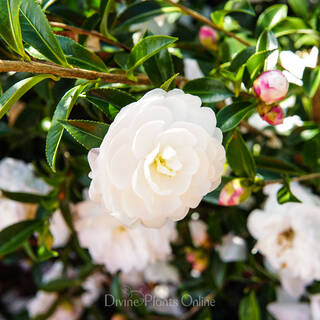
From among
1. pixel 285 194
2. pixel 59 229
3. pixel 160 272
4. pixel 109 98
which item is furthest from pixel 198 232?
pixel 109 98

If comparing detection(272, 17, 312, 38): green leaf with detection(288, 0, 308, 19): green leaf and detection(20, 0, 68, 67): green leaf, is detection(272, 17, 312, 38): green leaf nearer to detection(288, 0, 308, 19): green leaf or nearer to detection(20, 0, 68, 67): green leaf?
detection(288, 0, 308, 19): green leaf

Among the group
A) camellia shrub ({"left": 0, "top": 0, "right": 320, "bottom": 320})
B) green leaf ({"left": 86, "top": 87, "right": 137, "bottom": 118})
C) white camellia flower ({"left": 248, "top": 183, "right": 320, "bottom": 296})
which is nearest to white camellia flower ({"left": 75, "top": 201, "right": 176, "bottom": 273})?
camellia shrub ({"left": 0, "top": 0, "right": 320, "bottom": 320})

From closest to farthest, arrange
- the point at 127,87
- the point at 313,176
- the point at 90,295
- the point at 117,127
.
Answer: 1. the point at 117,127
2. the point at 127,87
3. the point at 313,176
4. the point at 90,295

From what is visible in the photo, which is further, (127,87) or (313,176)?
(313,176)

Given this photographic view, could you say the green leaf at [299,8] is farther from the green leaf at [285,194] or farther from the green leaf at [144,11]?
the green leaf at [285,194]

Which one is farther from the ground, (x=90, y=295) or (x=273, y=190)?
(x=273, y=190)

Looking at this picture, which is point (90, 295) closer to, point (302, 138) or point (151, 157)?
point (302, 138)

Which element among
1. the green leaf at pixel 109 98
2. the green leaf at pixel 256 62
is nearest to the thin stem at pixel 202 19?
the green leaf at pixel 256 62

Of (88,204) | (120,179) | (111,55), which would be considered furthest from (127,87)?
(88,204)
